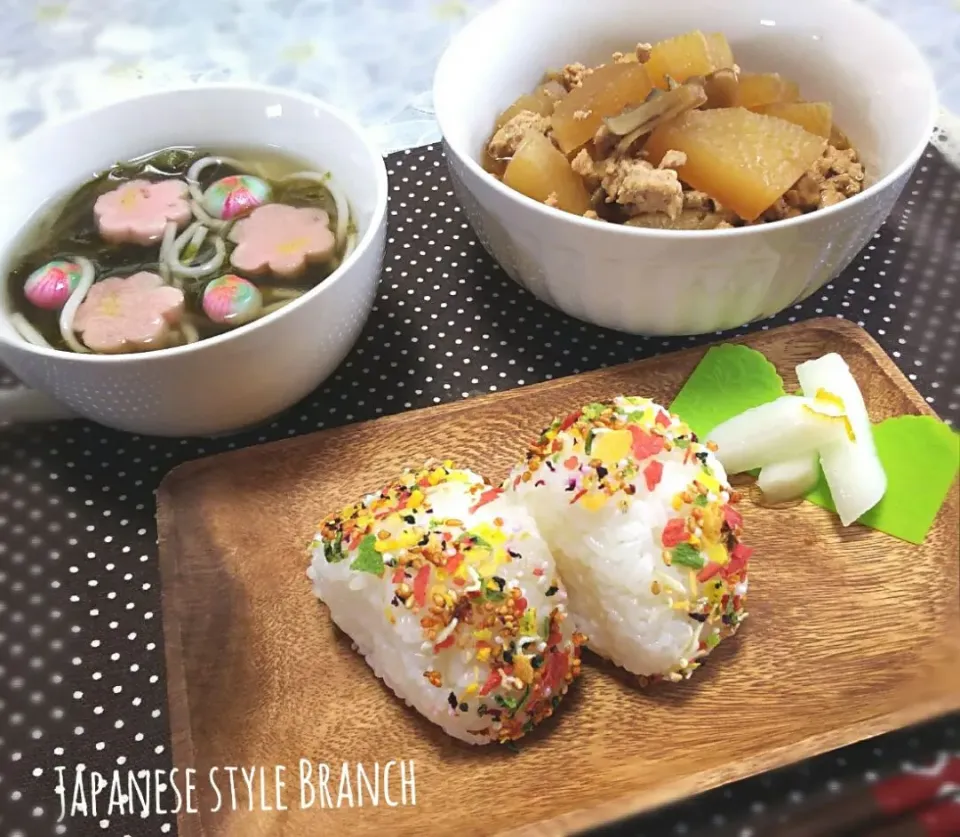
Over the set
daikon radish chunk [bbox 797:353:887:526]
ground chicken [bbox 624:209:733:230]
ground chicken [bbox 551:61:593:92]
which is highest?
ground chicken [bbox 551:61:593:92]

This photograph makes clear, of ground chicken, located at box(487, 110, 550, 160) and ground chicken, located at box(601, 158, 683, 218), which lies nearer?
ground chicken, located at box(601, 158, 683, 218)

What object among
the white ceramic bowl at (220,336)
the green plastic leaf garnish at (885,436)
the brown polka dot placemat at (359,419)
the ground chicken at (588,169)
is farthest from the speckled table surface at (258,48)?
the green plastic leaf garnish at (885,436)

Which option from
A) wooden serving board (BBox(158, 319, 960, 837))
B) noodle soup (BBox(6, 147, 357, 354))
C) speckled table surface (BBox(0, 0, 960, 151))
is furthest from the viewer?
speckled table surface (BBox(0, 0, 960, 151))

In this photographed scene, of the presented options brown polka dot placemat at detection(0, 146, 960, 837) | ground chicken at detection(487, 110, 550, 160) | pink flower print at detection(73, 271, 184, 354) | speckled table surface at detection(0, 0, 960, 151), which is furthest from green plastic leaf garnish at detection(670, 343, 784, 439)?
speckled table surface at detection(0, 0, 960, 151)

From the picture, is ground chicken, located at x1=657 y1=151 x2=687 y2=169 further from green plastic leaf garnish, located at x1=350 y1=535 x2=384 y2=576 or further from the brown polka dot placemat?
green plastic leaf garnish, located at x1=350 y1=535 x2=384 y2=576

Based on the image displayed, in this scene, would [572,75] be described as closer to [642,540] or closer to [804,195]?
[804,195]

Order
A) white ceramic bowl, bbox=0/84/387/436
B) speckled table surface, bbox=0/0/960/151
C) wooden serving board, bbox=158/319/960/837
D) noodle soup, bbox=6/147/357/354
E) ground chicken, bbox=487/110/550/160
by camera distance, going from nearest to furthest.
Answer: wooden serving board, bbox=158/319/960/837
white ceramic bowl, bbox=0/84/387/436
noodle soup, bbox=6/147/357/354
ground chicken, bbox=487/110/550/160
speckled table surface, bbox=0/0/960/151

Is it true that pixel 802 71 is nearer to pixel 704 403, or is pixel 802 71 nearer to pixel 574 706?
pixel 704 403

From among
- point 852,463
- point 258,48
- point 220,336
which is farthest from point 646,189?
point 258,48
